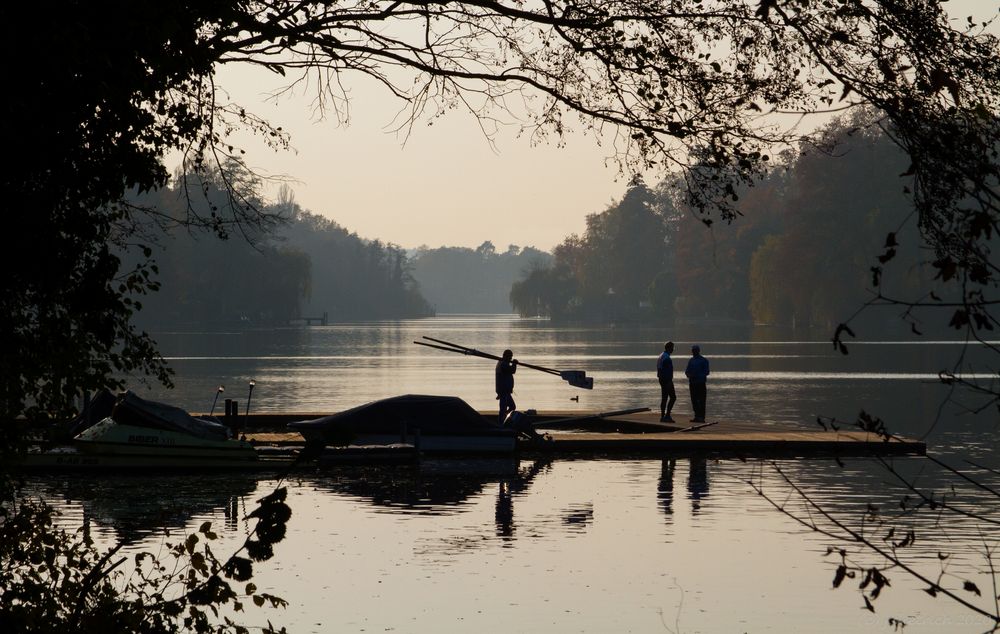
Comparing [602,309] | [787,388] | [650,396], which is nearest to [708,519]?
[650,396]

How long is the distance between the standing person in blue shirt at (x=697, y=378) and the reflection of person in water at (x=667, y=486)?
122 inches

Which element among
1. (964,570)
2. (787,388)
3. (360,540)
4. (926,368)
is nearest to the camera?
(964,570)

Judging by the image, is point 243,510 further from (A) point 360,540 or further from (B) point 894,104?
(B) point 894,104

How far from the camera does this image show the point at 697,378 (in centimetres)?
2586

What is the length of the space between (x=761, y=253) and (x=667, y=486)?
8829 centimetres

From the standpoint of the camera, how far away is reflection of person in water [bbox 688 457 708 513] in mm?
17797

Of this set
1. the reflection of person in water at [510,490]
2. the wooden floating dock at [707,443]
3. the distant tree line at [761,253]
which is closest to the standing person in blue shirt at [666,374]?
the wooden floating dock at [707,443]

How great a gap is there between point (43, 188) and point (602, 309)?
163 metres

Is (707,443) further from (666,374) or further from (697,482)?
(697,482)

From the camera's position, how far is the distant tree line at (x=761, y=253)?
318 feet

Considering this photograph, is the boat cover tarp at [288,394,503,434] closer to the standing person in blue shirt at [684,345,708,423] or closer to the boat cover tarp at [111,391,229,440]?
the boat cover tarp at [111,391,229,440]

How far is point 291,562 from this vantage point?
1348 centimetres

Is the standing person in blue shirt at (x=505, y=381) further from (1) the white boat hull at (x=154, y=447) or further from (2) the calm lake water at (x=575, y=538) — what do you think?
(1) the white boat hull at (x=154, y=447)

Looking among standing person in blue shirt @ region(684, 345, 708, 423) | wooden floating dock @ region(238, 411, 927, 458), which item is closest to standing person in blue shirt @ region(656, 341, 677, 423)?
standing person in blue shirt @ region(684, 345, 708, 423)
